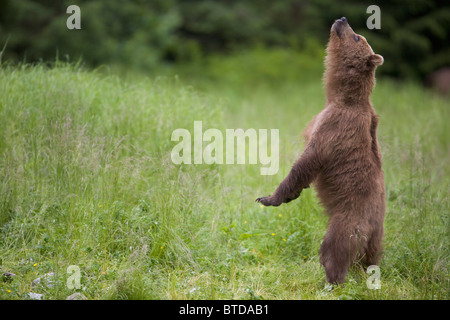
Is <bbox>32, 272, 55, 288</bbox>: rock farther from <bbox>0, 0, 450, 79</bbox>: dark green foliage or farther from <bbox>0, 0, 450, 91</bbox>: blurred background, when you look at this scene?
<bbox>0, 0, 450, 91</bbox>: blurred background

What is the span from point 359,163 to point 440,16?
12.9 meters

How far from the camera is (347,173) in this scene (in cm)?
386

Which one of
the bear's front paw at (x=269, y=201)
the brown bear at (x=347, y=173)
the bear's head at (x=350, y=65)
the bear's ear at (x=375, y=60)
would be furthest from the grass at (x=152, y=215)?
the bear's ear at (x=375, y=60)

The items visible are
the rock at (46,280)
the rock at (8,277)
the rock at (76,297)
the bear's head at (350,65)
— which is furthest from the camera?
the bear's head at (350,65)

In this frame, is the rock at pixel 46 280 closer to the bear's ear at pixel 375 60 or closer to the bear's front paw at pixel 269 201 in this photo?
the bear's front paw at pixel 269 201

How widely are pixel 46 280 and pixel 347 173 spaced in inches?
102

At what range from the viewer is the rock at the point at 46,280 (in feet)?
12.2

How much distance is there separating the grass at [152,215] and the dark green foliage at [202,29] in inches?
205

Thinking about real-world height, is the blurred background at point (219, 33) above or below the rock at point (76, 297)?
above

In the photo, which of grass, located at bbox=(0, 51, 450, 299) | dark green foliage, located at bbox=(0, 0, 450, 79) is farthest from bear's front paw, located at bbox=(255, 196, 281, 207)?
dark green foliage, located at bbox=(0, 0, 450, 79)

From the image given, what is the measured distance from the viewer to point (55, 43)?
11.2 meters

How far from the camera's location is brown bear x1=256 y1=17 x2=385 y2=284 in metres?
3.78

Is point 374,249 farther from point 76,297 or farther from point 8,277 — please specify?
point 8,277

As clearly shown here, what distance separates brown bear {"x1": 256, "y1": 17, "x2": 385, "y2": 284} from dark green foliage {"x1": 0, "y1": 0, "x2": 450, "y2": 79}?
800 cm
